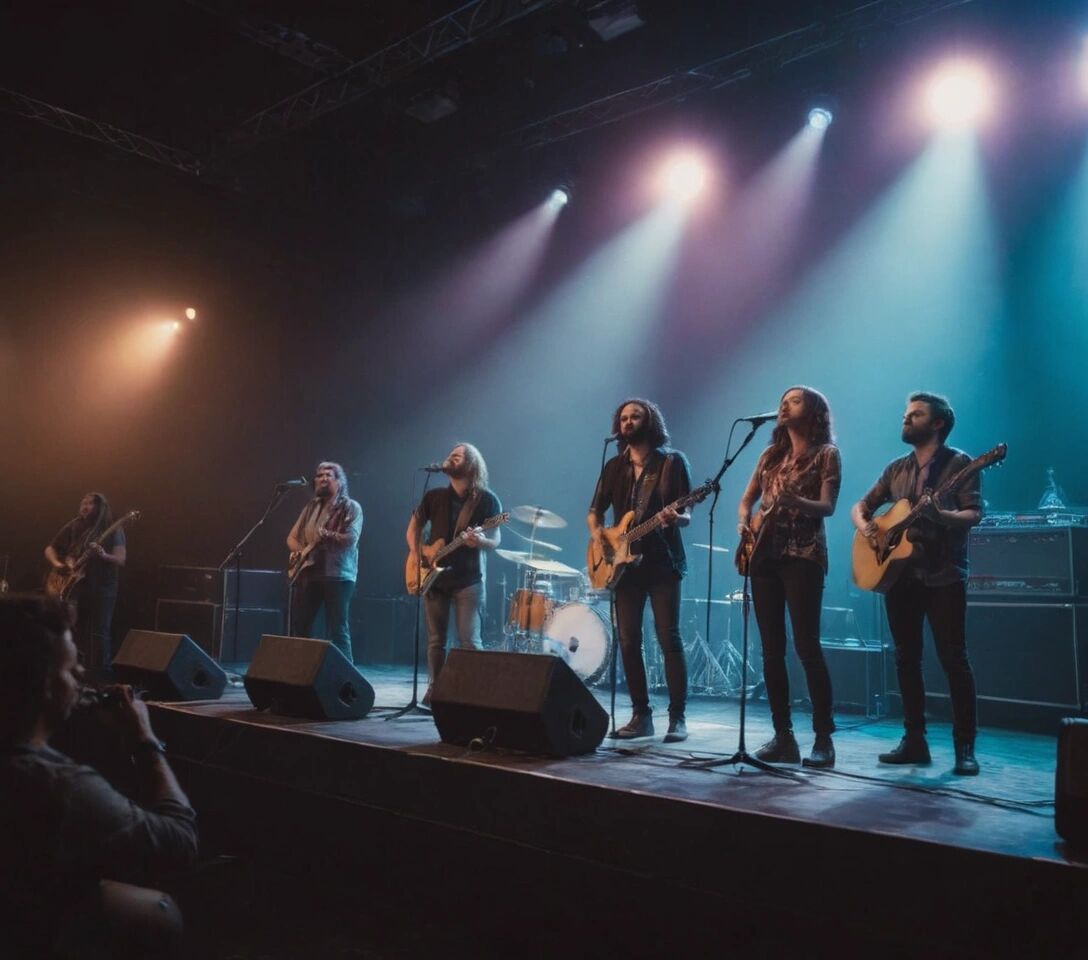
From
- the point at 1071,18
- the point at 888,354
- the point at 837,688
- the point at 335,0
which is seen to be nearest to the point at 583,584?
the point at 837,688

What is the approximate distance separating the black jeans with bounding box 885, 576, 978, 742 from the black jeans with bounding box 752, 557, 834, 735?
0.44 metres

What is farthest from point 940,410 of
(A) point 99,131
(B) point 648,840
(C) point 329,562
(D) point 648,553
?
(A) point 99,131

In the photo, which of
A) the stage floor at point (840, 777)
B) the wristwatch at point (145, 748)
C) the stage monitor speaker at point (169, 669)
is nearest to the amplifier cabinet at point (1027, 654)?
the stage floor at point (840, 777)

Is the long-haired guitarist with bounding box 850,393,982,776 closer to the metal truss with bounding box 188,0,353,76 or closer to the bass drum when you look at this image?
the bass drum

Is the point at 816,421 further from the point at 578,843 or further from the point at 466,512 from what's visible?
the point at 466,512

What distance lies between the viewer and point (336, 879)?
14.8 feet

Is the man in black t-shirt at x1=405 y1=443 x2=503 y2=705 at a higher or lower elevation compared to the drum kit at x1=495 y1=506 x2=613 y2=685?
higher

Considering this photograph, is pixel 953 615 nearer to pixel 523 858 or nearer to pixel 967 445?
pixel 523 858

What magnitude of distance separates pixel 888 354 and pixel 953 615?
6.10 m

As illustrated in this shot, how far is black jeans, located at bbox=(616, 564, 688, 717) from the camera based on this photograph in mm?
5176

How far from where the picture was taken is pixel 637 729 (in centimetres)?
521

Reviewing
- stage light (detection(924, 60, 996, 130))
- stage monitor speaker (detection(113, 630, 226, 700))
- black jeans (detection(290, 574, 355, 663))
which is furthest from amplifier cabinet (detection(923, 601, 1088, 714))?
stage monitor speaker (detection(113, 630, 226, 700))

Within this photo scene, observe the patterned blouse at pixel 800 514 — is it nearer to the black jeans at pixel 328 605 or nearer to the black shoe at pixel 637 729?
the black shoe at pixel 637 729

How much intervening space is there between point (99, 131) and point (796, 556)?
9327mm
